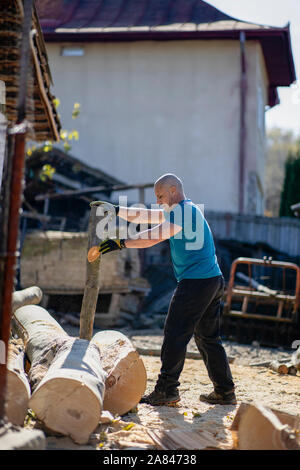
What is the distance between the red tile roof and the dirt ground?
38.6 ft

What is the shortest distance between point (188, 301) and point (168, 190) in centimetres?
Result: 100

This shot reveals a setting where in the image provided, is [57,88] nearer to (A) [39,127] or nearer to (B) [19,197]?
(A) [39,127]

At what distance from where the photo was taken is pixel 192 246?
16.4 ft

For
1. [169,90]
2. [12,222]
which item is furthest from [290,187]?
[12,222]

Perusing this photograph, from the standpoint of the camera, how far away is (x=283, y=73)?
68.7 feet

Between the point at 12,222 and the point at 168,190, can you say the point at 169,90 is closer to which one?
the point at 168,190

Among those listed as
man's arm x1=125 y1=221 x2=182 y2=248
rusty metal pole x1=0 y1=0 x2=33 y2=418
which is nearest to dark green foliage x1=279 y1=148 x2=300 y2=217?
man's arm x1=125 y1=221 x2=182 y2=248

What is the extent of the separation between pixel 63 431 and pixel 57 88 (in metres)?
16.2

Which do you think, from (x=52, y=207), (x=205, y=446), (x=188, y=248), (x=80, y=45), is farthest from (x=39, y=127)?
(x=80, y=45)

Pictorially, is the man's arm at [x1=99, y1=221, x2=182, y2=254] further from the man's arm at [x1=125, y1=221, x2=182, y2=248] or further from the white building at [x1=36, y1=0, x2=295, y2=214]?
the white building at [x1=36, y1=0, x2=295, y2=214]

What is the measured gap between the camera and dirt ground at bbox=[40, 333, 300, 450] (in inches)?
151

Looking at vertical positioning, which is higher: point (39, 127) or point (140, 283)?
point (39, 127)

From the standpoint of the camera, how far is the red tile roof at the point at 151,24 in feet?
55.7

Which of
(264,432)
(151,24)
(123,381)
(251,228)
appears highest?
(151,24)
